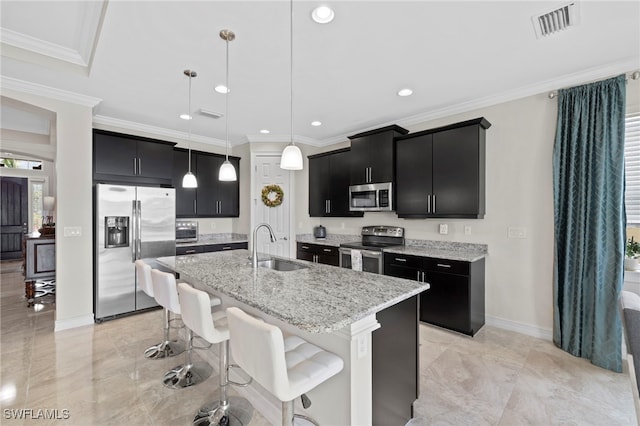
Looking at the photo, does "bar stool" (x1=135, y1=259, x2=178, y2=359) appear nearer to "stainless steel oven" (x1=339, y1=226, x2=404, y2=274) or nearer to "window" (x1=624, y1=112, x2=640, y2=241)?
"stainless steel oven" (x1=339, y1=226, x2=404, y2=274)

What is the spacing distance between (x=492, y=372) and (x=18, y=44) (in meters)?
5.03

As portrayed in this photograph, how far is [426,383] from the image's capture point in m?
2.33

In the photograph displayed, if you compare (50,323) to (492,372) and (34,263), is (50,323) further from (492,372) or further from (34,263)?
(492,372)

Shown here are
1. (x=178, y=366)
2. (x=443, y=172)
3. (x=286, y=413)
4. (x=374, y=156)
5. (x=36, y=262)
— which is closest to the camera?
(x=286, y=413)

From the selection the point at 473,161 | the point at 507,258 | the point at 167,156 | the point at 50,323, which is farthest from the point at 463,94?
the point at 50,323

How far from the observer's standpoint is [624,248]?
255 cm

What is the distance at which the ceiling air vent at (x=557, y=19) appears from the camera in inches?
78.2

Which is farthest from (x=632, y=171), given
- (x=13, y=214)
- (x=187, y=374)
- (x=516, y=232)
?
(x=13, y=214)

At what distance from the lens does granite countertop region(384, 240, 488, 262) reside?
3.29 m

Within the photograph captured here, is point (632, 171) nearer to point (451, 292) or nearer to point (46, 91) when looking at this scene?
point (451, 292)

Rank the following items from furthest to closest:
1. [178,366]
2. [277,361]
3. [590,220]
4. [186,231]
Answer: [186,231] < [590,220] < [178,366] < [277,361]

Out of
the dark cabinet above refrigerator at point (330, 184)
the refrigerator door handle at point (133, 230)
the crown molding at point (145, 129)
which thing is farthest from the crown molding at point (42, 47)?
the dark cabinet above refrigerator at point (330, 184)

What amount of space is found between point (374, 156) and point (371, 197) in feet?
2.01

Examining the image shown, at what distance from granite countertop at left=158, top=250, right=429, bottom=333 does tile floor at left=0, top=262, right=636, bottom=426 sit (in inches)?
36.9
